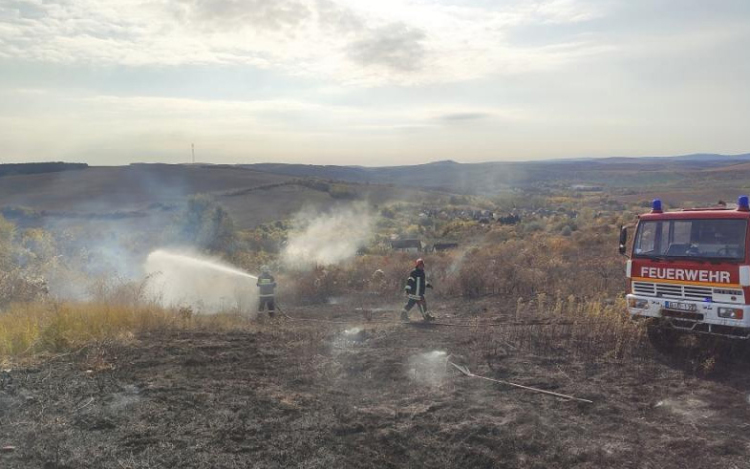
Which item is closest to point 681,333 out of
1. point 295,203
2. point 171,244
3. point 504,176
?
point 171,244

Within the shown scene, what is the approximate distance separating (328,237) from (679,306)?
27036mm

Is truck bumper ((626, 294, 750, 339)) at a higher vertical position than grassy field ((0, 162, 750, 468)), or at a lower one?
higher

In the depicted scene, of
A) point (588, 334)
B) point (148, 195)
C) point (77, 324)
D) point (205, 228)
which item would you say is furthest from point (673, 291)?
point (148, 195)

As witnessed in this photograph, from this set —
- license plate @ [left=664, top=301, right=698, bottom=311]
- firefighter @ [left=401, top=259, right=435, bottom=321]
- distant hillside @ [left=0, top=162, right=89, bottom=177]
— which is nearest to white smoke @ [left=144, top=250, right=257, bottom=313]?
firefighter @ [left=401, top=259, right=435, bottom=321]

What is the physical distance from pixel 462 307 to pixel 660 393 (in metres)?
7.72

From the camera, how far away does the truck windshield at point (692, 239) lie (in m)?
8.54

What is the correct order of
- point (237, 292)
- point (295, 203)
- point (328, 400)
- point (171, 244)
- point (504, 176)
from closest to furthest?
point (328, 400) < point (237, 292) < point (171, 244) < point (295, 203) < point (504, 176)

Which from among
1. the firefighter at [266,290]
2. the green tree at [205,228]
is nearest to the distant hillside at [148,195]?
the green tree at [205,228]

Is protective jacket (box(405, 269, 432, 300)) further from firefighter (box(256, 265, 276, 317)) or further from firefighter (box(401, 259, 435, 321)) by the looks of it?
firefighter (box(256, 265, 276, 317))

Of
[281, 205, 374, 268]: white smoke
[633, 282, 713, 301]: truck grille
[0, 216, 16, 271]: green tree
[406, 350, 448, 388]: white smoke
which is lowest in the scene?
[281, 205, 374, 268]: white smoke

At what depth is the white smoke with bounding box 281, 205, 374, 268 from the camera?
966 inches

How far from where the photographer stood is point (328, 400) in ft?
23.7

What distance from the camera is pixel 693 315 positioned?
855 centimetres

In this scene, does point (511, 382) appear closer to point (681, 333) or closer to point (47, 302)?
point (681, 333)
